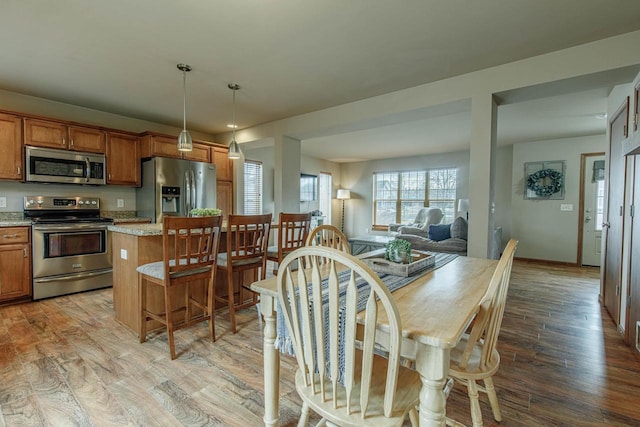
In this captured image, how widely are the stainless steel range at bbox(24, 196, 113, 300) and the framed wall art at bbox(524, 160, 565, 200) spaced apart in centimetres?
726

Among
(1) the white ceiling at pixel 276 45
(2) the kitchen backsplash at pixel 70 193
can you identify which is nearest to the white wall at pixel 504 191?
(1) the white ceiling at pixel 276 45

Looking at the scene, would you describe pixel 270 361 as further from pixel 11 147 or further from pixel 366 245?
pixel 11 147

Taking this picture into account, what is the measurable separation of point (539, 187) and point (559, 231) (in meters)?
0.91

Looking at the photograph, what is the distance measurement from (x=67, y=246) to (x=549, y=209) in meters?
7.81

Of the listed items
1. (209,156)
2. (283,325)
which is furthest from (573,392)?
(209,156)

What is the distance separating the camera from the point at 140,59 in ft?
8.60

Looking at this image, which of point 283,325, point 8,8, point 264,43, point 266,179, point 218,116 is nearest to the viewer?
point 283,325

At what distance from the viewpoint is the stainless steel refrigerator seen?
4156 millimetres

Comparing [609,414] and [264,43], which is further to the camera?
[264,43]

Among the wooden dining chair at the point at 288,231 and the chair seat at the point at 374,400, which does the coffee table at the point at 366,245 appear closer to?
the wooden dining chair at the point at 288,231

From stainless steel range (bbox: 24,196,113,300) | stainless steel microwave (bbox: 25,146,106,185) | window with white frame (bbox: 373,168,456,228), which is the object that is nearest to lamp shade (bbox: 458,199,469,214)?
window with white frame (bbox: 373,168,456,228)

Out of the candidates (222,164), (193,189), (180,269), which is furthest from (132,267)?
(222,164)

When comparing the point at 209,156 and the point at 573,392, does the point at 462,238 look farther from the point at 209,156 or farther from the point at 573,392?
the point at 209,156

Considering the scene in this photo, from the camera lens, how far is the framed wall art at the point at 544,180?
5695 millimetres
